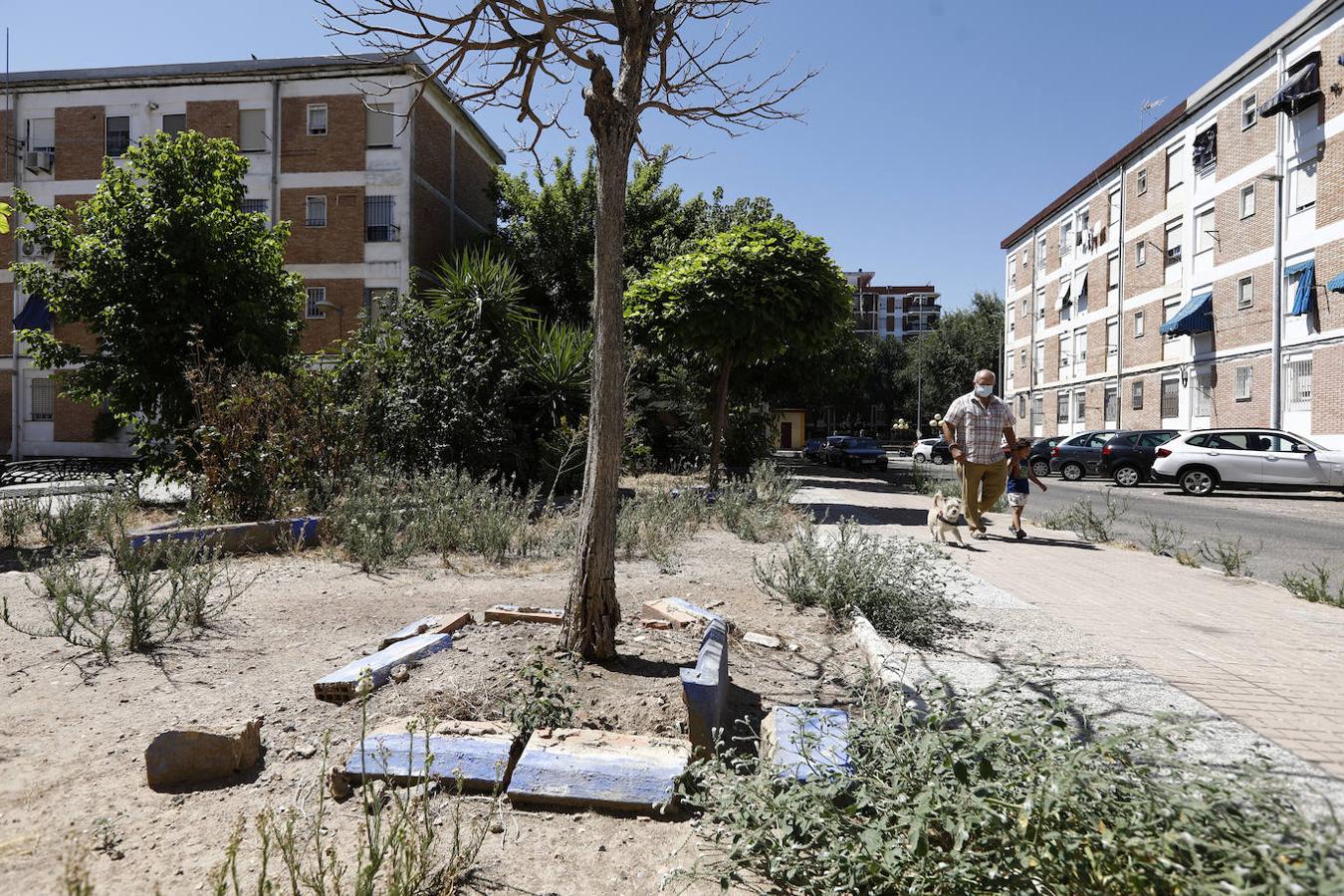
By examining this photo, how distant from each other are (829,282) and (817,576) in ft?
29.0

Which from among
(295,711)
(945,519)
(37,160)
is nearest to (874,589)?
(295,711)

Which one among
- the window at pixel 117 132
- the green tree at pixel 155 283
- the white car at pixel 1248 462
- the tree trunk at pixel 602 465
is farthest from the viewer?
the window at pixel 117 132

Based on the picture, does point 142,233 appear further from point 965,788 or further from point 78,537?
point 965,788

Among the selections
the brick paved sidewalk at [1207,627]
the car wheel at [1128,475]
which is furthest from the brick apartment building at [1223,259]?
the brick paved sidewalk at [1207,627]

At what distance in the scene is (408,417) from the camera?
→ 1061cm

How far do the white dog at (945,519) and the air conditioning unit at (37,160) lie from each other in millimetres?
32564

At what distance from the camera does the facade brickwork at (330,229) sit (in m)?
25.8

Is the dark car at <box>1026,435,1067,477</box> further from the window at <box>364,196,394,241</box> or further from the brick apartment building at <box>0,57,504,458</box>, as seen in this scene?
the window at <box>364,196,394,241</box>

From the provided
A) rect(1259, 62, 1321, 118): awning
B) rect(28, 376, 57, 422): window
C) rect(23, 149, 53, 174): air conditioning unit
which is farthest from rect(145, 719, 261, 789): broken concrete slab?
rect(28, 376, 57, 422): window

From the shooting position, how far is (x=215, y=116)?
2633 centimetres

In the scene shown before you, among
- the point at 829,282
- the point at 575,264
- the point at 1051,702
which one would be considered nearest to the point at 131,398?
the point at 829,282

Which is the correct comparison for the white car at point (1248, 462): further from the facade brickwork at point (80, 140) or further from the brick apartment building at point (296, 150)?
the facade brickwork at point (80, 140)

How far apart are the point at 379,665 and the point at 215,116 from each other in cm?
2928

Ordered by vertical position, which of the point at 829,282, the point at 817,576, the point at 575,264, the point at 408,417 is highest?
the point at 575,264
